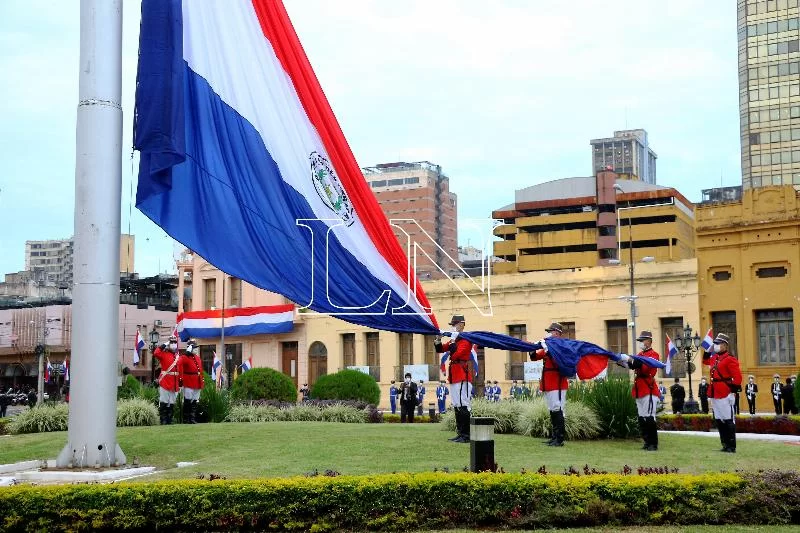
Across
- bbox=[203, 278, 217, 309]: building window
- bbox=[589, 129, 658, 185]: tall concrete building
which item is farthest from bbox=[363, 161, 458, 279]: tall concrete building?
bbox=[203, 278, 217, 309]: building window

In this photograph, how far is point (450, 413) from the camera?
20125 millimetres

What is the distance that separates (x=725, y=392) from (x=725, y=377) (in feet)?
0.88

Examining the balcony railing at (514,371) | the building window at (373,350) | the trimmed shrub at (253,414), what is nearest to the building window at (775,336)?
the balcony railing at (514,371)

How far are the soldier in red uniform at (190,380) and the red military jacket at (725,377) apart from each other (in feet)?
36.3

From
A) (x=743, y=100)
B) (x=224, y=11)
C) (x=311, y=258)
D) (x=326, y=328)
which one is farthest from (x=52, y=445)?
(x=743, y=100)

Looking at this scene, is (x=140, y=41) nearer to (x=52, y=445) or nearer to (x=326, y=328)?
(x=52, y=445)

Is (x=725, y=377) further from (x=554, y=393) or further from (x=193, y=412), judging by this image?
(x=193, y=412)

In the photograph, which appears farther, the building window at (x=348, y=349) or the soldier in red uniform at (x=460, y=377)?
the building window at (x=348, y=349)

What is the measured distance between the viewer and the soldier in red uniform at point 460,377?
16.8 metres

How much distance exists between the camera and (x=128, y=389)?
→ 30.6 metres

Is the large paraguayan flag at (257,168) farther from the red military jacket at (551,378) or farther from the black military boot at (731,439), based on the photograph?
the black military boot at (731,439)

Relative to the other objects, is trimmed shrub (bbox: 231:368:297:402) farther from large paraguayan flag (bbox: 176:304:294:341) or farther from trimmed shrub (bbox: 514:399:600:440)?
large paraguayan flag (bbox: 176:304:294:341)

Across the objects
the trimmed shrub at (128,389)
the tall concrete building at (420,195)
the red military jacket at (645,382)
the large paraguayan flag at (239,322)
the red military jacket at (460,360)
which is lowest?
the trimmed shrub at (128,389)

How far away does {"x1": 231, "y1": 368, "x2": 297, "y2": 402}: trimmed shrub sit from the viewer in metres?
31.9
